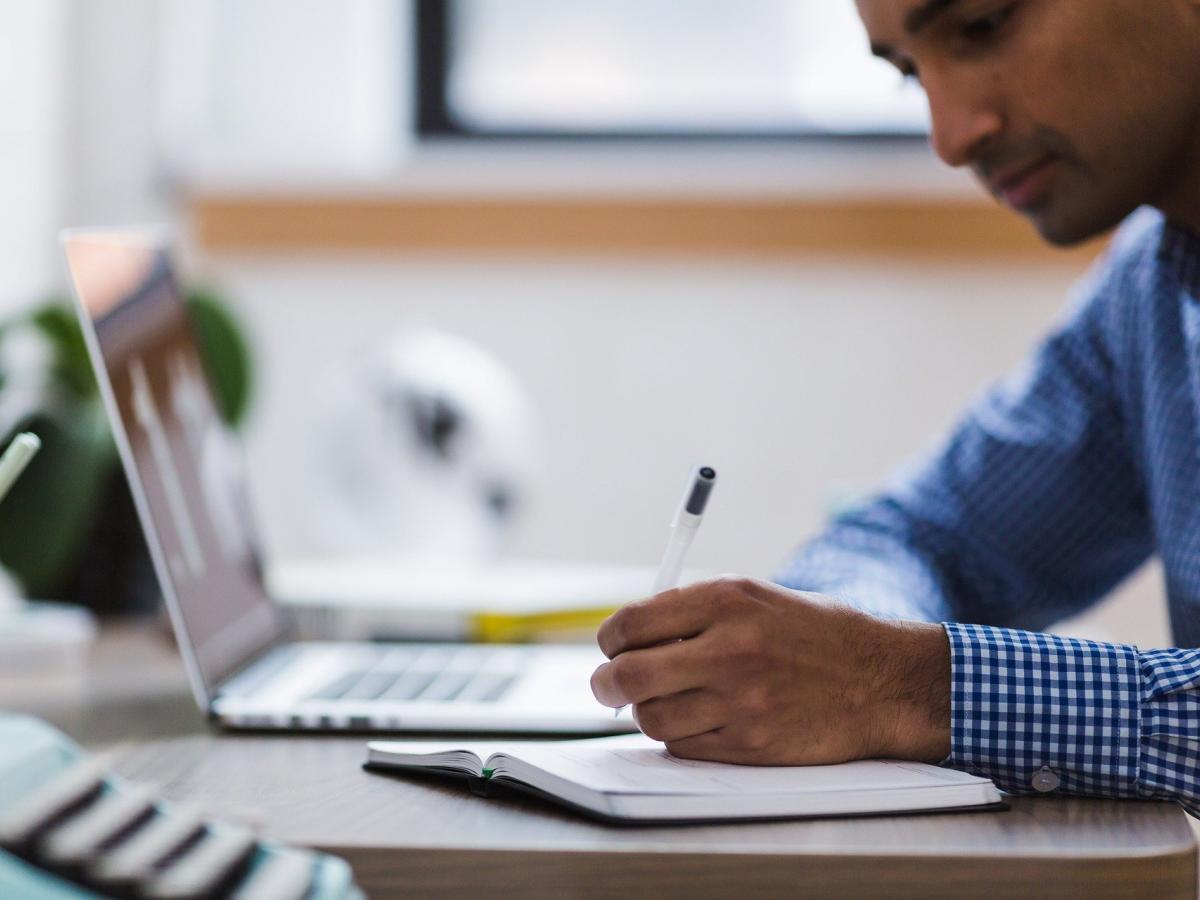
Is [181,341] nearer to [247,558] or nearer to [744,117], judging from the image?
[247,558]

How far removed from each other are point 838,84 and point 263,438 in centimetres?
109

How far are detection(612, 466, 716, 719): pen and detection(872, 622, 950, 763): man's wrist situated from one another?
0.11m

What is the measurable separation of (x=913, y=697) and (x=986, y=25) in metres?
0.52

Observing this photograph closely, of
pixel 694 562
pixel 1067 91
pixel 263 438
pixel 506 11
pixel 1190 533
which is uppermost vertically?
pixel 506 11

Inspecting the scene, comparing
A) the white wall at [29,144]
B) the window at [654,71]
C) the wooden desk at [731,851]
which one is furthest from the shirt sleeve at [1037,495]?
the white wall at [29,144]

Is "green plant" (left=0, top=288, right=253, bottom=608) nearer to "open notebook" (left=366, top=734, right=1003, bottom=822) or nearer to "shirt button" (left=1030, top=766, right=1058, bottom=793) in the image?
"open notebook" (left=366, top=734, right=1003, bottom=822)

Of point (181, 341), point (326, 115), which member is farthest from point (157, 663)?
point (326, 115)

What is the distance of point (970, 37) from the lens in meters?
0.98

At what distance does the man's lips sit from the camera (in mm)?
1027

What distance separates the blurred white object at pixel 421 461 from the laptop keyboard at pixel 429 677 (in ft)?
1.69

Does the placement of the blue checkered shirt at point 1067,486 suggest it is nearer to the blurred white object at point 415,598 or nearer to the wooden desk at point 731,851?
the blurred white object at point 415,598

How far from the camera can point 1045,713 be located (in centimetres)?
70

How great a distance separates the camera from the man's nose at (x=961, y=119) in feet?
3.26

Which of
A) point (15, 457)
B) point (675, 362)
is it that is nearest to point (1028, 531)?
point (15, 457)
